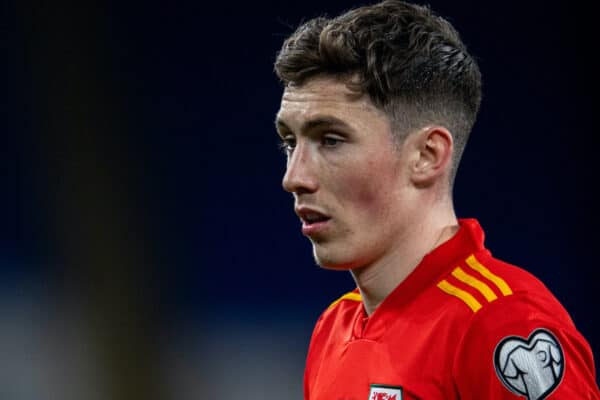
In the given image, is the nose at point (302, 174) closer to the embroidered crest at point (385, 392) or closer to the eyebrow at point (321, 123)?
the eyebrow at point (321, 123)

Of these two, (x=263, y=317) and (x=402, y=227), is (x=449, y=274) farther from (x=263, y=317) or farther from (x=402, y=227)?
(x=263, y=317)

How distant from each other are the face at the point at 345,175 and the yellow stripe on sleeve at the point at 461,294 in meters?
0.10

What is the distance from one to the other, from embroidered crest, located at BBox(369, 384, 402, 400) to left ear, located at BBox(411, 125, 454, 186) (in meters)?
0.30

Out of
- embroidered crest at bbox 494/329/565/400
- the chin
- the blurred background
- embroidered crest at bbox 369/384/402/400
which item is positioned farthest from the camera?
the blurred background

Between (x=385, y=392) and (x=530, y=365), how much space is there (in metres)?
0.22

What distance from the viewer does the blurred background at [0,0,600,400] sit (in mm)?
2535

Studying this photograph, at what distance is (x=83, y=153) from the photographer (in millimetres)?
2648

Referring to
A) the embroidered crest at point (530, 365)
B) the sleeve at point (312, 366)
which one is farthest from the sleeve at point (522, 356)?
the sleeve at point (312, 366)

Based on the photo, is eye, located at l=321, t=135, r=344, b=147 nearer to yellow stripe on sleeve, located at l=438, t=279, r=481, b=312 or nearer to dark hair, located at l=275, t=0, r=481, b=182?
dark hair, located at l=275, t=0, r=481, b=182

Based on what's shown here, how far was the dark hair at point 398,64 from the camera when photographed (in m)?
1.24

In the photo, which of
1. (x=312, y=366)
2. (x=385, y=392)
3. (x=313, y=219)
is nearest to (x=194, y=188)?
(x=312, y=366)

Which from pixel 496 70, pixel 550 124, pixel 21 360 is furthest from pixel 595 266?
pixel 21 360

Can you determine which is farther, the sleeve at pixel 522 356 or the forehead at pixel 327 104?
the forehead at pixel 327 104

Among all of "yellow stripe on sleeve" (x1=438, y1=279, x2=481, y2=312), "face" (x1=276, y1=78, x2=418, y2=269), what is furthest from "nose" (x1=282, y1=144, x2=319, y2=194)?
"yellow stripe on sleeve" (x1=438, y1=279, x2=481, y2=312)
